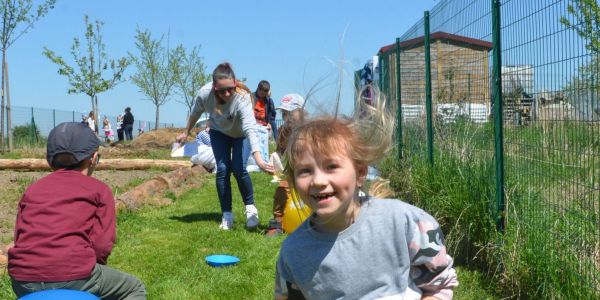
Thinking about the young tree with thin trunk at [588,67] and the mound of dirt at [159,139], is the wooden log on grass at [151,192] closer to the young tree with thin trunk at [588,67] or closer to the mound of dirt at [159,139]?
the young tree with thin trunk at [588,67]

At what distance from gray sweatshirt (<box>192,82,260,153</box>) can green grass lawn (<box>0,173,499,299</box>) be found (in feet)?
3.21

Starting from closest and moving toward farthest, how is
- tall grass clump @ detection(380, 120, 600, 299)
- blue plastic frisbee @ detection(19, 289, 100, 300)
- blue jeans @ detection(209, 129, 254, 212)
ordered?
1. blue plastic frisbee @ detection(19, 289, 100, 300)
2. tall grass clump @ detection(380, 120, 600, 299)
3. blue jeans @ detection(209, 129, 254, 212)

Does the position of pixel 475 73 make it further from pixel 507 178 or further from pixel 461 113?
pixel 507 178

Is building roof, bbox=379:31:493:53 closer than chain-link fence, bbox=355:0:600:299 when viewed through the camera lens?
No

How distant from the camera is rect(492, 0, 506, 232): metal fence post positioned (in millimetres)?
4977

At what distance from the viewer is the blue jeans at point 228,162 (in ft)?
23.4

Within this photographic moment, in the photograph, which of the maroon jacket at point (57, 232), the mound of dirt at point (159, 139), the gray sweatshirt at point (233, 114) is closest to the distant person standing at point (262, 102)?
the gray sweatshirt at point (233, 114)

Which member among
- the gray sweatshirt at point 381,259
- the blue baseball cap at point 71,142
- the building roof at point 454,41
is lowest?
the gray sweatshirt at point 381,259

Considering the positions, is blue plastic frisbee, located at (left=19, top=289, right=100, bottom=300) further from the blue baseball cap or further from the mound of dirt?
the mound of dirt

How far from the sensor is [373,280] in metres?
2.58

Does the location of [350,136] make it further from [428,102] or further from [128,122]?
[128,122]

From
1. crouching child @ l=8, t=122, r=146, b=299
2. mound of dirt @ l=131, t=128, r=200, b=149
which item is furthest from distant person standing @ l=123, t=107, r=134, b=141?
crouching child @ l=8, t=122, r=146, b=299

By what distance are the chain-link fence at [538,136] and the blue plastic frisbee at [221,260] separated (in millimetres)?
2066

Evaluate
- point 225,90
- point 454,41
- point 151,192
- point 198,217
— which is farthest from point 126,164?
point 454,41
